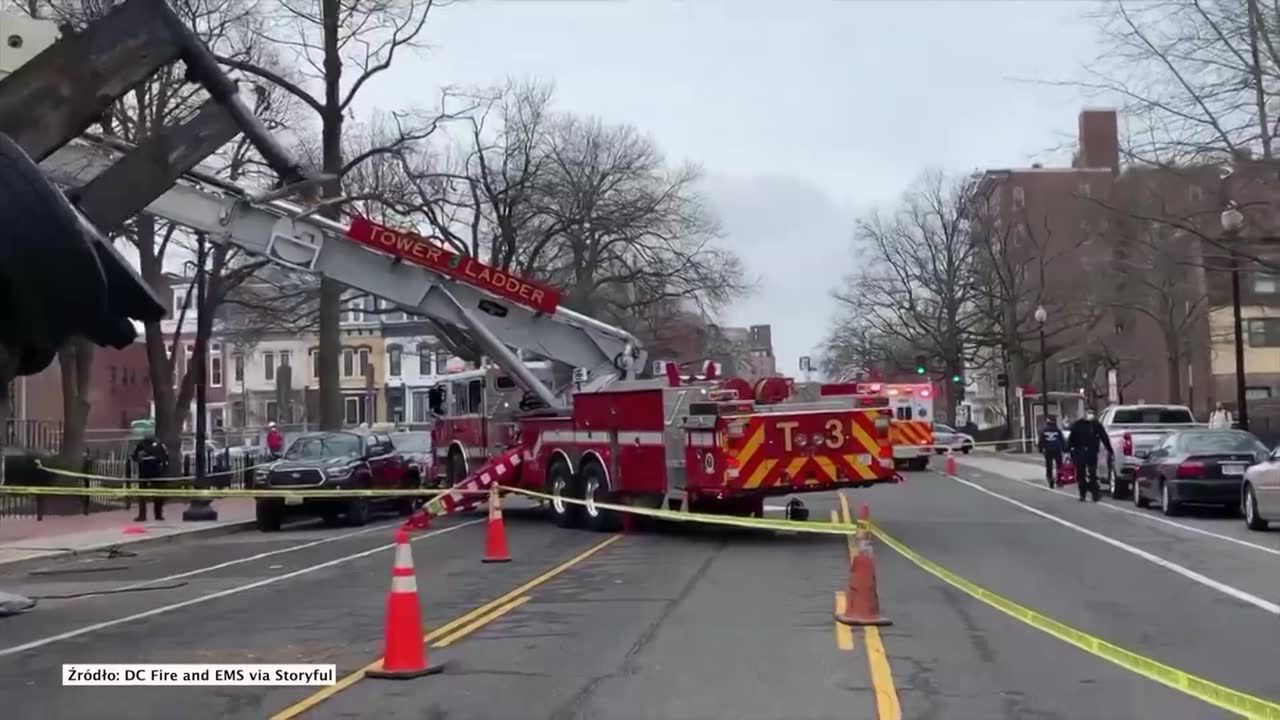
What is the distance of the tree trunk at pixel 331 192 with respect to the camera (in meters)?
31.5

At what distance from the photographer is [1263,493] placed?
19141 mm

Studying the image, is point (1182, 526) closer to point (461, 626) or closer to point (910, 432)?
point (461, 626)

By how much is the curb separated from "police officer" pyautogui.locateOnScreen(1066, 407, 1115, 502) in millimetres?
16052

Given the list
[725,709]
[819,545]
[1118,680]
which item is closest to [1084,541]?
[819,545]

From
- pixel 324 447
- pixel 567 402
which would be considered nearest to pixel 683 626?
pixel 567 402

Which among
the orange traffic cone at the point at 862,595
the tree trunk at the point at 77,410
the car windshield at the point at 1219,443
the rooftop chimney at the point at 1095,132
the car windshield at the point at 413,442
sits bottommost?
the orange traffic cone at the point at 862,595

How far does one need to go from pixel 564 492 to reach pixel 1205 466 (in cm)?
1049

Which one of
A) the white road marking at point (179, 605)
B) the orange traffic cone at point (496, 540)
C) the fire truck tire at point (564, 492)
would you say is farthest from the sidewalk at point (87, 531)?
the orange traffic cone at point (496, 540)

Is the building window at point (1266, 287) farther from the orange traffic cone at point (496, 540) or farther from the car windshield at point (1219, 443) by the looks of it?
the orange traffic cone at point (496, 540)

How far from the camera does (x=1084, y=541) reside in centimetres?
1847

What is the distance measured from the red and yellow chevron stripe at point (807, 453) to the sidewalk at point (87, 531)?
9.95 m

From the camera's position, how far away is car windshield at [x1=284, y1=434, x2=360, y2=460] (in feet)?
82.5

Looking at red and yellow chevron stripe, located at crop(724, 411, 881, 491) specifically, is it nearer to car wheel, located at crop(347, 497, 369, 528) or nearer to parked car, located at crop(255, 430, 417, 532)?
parked car, located at crop(255, 430, 417, 532)
